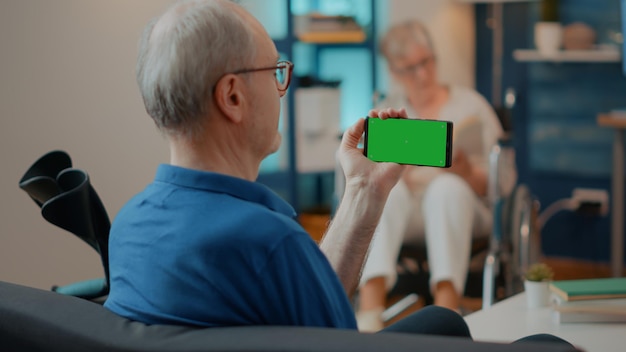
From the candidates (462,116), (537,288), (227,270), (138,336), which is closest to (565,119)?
(462,116)

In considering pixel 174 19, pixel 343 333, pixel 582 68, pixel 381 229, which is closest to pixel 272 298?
pixel 343 333

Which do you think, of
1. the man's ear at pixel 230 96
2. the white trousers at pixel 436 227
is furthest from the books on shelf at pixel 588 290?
the white trousers at pixel 436 227

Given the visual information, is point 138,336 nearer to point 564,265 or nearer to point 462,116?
point 462,116

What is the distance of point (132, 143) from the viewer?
A: 9.67ft

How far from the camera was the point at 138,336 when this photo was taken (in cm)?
108

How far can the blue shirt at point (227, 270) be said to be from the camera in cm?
115

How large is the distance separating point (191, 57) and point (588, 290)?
1.19 meters

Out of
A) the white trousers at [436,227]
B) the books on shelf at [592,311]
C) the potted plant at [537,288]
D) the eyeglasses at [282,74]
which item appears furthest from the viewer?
the white trousers at [436,227]

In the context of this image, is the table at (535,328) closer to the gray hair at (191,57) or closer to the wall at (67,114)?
the gray hair at (191,57)

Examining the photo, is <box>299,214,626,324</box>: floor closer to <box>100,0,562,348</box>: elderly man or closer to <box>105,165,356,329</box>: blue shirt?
<box>100,0,562,348</box>: elderly man

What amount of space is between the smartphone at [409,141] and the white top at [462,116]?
74.3 inches

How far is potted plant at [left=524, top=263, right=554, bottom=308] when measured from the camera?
2.22 metres

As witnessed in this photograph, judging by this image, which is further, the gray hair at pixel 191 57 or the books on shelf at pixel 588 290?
the books on shelf at pixel 588 290

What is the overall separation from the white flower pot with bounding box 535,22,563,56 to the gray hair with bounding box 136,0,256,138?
3431 millimetres
